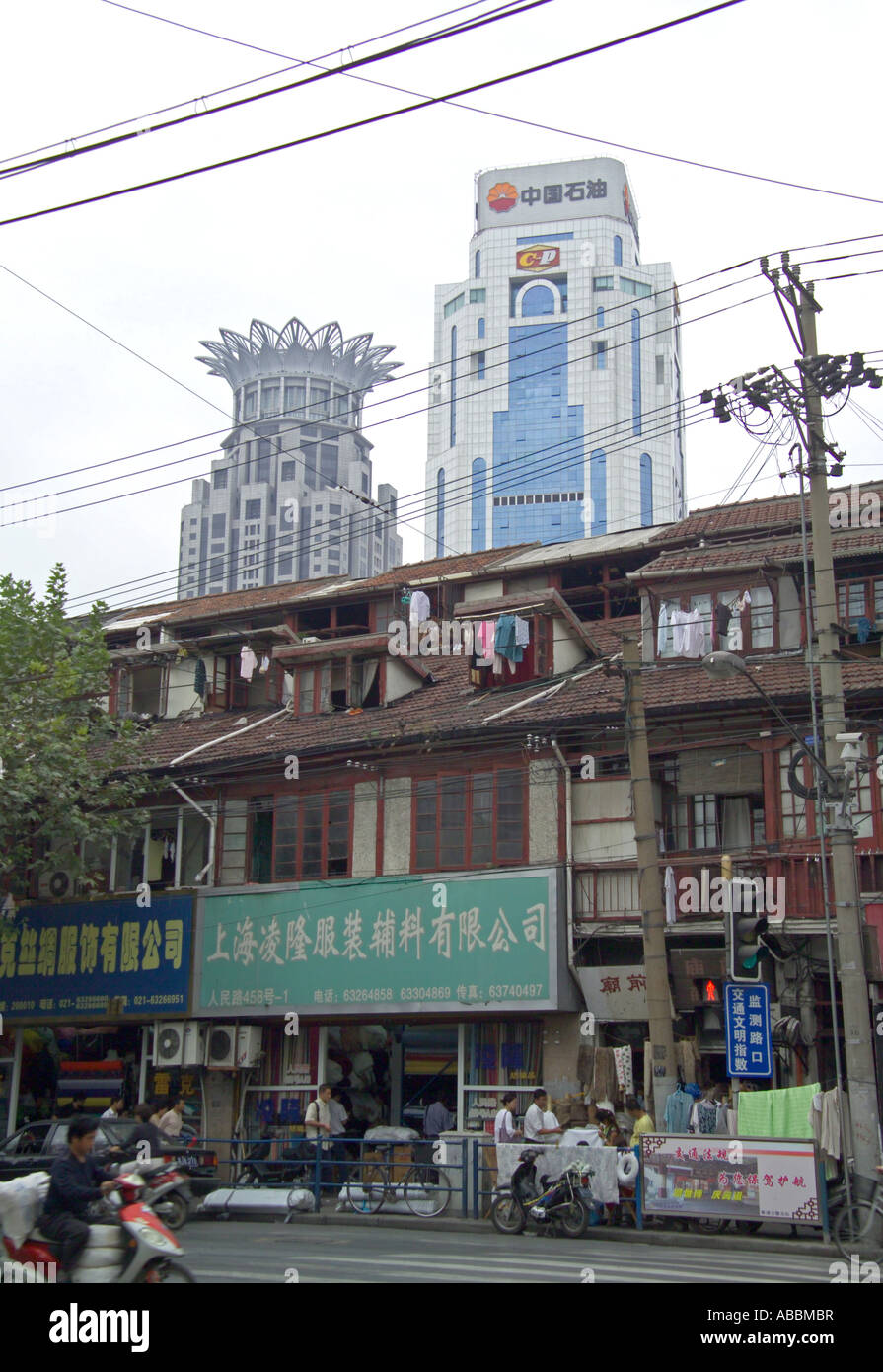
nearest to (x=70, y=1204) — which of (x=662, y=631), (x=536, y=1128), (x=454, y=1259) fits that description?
(x=454, y=1259)

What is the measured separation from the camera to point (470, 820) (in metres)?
26.3

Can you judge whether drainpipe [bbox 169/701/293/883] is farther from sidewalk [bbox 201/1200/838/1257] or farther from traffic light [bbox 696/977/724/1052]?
traffic light [bbox 696/977/724/1052]

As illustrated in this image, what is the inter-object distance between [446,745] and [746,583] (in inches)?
251

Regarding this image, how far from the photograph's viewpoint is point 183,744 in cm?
3081

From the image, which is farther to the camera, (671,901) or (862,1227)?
(671,901)

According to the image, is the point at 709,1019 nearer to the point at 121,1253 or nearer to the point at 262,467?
the point at 121,1253

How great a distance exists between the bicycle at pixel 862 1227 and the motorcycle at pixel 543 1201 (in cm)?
313

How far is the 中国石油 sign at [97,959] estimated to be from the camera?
2849cm

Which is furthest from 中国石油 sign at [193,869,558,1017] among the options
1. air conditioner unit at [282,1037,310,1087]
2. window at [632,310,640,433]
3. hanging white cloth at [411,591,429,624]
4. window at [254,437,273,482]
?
window at [254,437,273,482]

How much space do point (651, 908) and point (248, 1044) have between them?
34.8ft

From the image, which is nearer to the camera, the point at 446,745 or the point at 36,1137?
the point at 36,1137
